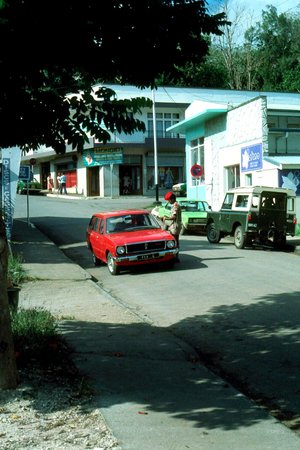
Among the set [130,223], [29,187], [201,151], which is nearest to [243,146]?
[201,151]

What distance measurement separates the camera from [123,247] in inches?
537

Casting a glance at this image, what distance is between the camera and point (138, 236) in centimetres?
1407

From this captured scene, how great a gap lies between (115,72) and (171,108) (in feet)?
140

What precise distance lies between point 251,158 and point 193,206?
3.91m

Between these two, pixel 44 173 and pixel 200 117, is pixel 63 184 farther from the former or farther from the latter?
pixel 200 117

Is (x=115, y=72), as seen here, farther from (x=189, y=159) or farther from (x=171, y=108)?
(x=171, y=108)

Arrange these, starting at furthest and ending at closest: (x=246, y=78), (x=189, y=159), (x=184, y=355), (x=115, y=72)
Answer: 1. (x=246, y=78)
2. (x=189, y=159)
3. (x=184, y=355)
4. (x=115, y=72)

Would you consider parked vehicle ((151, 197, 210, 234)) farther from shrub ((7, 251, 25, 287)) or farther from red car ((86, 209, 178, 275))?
shrub ((7, 251, 25, 287))

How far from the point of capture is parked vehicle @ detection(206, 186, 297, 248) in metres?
18.1

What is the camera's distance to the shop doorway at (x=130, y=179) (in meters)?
47.2

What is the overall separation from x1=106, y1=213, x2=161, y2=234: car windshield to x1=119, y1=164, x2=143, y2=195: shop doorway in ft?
105

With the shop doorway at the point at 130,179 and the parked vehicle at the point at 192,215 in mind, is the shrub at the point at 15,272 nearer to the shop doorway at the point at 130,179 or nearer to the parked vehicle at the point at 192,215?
the parked vehicle at the point at 192,215

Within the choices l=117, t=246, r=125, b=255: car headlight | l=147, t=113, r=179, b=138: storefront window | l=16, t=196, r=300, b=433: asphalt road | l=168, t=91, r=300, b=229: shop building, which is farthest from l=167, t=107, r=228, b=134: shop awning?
l=117, t=246, r=125, b=255: car headlight

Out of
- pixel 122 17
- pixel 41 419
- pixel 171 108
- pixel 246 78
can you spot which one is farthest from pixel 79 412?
pixel 246 78
